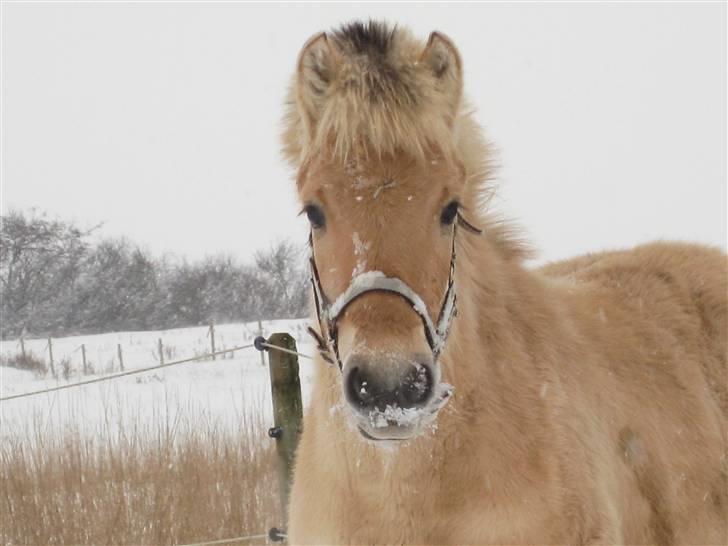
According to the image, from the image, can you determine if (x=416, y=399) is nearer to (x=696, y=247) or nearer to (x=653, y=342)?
(x=653, y=342)

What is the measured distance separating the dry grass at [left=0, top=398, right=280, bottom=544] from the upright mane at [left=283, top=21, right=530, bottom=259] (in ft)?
13.0

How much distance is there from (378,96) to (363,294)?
2.18 ft

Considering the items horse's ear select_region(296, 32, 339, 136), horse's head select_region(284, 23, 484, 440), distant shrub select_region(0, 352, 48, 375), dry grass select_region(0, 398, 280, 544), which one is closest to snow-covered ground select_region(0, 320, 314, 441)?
dry grass select_region(0, 398, 280, 544)

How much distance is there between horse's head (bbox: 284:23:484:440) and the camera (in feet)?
6.50

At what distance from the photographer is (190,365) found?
1703 centimetres

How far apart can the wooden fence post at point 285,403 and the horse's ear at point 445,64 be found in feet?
8.00

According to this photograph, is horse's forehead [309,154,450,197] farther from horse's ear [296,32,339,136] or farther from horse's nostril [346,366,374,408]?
horse's nostril [346,366,374,408]

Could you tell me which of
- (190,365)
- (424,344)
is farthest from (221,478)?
(190,365)

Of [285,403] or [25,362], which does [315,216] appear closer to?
[285,403]

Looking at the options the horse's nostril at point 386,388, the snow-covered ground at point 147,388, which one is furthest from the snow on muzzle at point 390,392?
the snow-covered ground at point 147,388

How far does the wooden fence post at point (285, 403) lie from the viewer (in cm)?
460

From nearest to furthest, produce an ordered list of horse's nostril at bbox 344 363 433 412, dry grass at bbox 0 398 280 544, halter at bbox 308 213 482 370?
horse's nostril at bbox 344 363 433 412 → halter at bbox 308 213 482 370 → dry grass at bbox 0 398 280 544

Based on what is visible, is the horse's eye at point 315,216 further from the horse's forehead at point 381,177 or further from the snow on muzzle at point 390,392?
the snow on muzzle at point 390,392

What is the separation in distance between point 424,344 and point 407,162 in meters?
0.59
